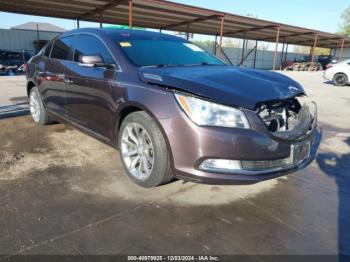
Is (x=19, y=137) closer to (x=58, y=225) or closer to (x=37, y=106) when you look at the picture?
(x=37, y=106)

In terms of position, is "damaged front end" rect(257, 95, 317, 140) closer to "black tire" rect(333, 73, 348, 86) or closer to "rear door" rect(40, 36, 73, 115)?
"rear door" rect(40, 36, 73, 115)

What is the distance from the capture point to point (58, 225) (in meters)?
2.40

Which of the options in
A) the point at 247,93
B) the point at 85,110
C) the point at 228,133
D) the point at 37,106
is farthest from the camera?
the point at 37,106

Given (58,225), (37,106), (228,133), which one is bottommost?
(58,225)

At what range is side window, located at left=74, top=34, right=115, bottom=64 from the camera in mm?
3407

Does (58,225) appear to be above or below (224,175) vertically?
below

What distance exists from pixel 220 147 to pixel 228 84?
25.1 inches

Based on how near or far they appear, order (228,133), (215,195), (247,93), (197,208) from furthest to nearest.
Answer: (215,195)
(197,208)
(247,93)
(228,133)

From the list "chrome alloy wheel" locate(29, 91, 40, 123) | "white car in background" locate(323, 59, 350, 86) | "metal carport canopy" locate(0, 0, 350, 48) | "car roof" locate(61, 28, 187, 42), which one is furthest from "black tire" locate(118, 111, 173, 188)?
"white car in background" locate(323, 59, 350, 86)

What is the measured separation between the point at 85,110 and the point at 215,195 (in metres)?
1.98

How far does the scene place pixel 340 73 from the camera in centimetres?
1493

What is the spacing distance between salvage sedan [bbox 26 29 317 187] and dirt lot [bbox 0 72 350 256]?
36 cm

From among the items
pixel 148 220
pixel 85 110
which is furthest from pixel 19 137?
pixel 148 220

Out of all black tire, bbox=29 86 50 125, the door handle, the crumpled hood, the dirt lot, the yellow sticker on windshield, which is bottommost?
the dirt lot
